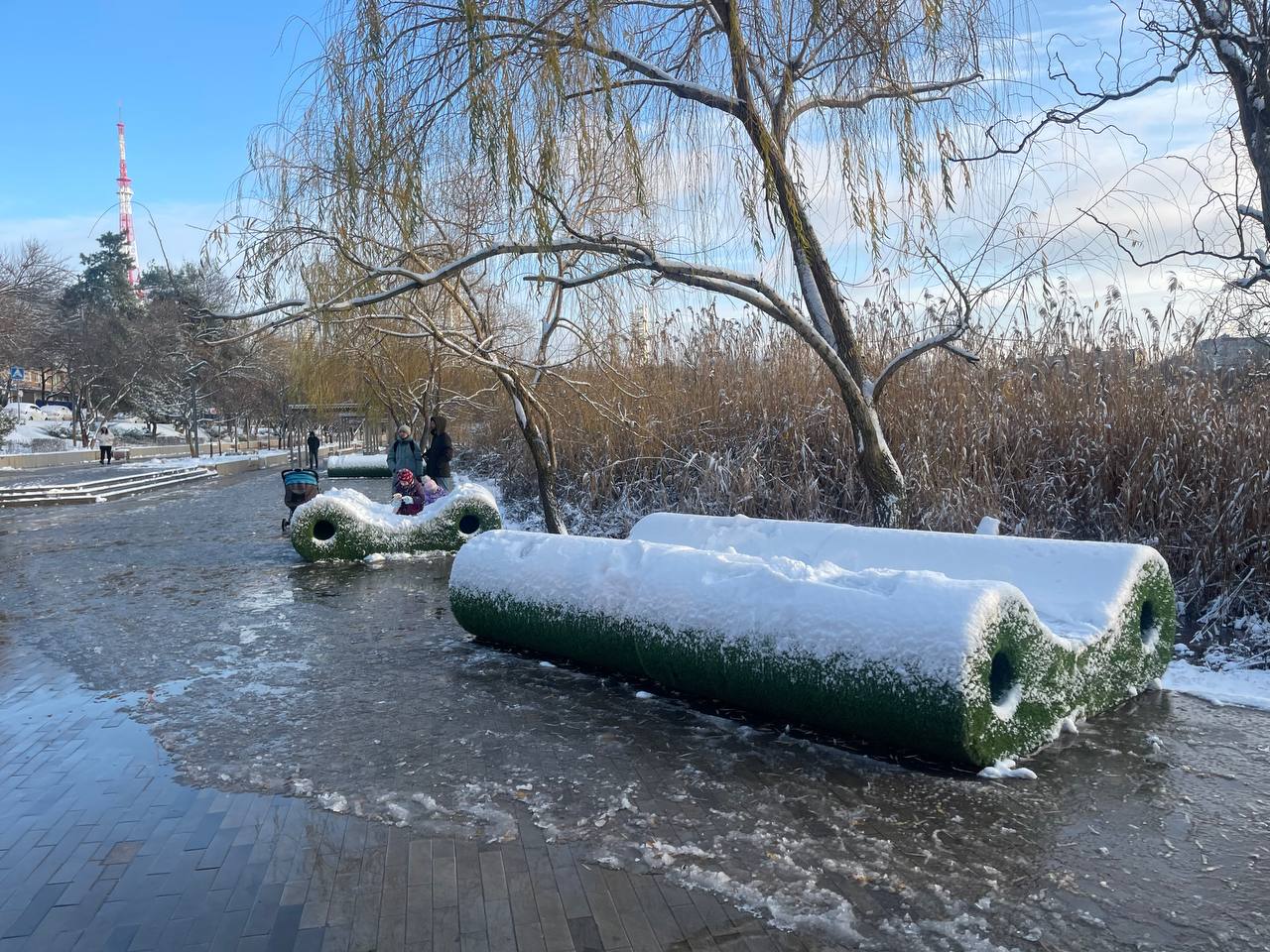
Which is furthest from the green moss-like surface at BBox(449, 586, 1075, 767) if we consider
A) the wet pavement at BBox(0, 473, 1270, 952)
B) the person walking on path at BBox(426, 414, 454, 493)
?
the person walking on path at BBox(426, 414, 454, 493)

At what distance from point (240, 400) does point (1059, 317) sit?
4635 centimetres

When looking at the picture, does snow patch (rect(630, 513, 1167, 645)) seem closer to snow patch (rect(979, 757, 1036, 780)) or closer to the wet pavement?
the wet pavement

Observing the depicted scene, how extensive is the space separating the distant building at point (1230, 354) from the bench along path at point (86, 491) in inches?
873

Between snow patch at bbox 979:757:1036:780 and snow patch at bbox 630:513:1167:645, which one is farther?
snow patch at bbox 630:513:1167:645

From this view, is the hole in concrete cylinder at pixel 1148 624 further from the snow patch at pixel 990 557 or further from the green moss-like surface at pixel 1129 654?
the snow patch at pixel 990 557

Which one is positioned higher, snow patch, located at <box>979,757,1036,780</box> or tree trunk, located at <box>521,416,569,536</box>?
tree trunk, located at <box>521,416,569,536</box>

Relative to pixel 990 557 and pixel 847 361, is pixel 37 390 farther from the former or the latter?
pixel 990 557

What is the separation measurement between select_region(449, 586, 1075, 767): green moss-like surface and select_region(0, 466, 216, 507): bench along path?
20.5 meters

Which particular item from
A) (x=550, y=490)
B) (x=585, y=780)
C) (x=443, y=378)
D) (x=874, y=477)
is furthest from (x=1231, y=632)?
(x=443, y=378)

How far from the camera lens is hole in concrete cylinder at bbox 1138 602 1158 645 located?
549 centimetres

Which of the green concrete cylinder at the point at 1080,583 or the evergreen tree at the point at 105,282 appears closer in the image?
the green concrete cylinder at the point at 1080,583

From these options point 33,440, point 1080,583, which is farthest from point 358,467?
point 1080,583

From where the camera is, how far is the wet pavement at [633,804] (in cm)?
308

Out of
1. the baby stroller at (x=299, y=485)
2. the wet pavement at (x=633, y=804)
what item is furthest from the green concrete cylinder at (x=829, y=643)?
the baby stroller at (x=299, y=485)
